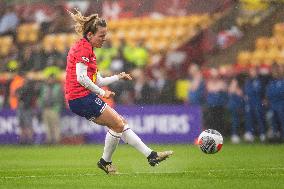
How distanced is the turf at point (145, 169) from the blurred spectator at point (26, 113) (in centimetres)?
286

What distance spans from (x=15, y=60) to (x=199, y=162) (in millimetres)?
12405

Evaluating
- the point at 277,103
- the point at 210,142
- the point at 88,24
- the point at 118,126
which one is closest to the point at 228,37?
the point at 277,103

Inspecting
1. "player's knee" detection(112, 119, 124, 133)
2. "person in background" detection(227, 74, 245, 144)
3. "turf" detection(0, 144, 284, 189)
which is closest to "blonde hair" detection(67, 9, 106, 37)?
"player's knee" detection(112, 119, 124, 133)

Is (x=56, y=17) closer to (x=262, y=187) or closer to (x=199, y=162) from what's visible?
(x=199, y=162)

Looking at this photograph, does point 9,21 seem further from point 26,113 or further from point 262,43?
point 262,43

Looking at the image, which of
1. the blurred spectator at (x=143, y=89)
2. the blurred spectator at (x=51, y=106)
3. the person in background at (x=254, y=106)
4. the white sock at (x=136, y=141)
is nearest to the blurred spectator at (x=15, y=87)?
the blurred spectator at (x=51, y=106)

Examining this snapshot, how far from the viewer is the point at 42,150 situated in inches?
847

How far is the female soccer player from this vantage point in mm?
12844

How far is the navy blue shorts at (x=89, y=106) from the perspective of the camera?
1294 cm

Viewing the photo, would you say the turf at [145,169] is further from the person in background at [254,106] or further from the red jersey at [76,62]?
the person in background at [254,106]

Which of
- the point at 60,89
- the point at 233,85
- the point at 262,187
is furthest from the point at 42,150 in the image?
the point at 262,187

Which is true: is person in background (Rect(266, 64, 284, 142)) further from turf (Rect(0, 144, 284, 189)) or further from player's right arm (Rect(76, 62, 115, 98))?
player's right arm (Rect(76, 62, 115, 98))

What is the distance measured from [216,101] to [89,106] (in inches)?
465

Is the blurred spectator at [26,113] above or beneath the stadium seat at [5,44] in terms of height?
beneath
